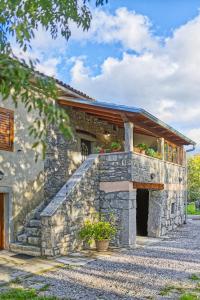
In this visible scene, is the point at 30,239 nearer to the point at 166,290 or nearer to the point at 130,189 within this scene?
the point at 130,189

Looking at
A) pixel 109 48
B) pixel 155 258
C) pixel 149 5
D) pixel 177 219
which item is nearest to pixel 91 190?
pixel 155 258

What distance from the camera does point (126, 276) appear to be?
7.32m

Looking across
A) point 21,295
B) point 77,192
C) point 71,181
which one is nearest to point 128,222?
point 77,192

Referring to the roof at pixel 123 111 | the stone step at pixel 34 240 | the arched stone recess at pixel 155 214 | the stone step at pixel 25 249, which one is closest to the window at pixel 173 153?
the arched stone recess at pixel 155 214

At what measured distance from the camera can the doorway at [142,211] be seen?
48.9 feet

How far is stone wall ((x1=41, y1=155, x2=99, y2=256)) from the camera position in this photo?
28.5 feet

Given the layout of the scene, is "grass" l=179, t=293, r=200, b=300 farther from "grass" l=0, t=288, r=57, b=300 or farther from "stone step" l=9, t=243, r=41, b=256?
"stone step" l=9, t=243, r=41, b=256

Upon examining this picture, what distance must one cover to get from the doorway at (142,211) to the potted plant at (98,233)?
4.86 metres

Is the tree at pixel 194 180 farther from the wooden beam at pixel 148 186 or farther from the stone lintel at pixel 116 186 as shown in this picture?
the stone lintel at pixel 116 186

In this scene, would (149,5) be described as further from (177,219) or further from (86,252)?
(177,219)

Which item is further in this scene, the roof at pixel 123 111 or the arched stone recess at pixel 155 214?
the arched stone recess at pixel 155 214

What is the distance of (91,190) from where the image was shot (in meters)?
10.8

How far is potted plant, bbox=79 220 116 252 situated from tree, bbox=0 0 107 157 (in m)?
6.08

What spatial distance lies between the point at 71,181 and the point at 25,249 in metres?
2.28
